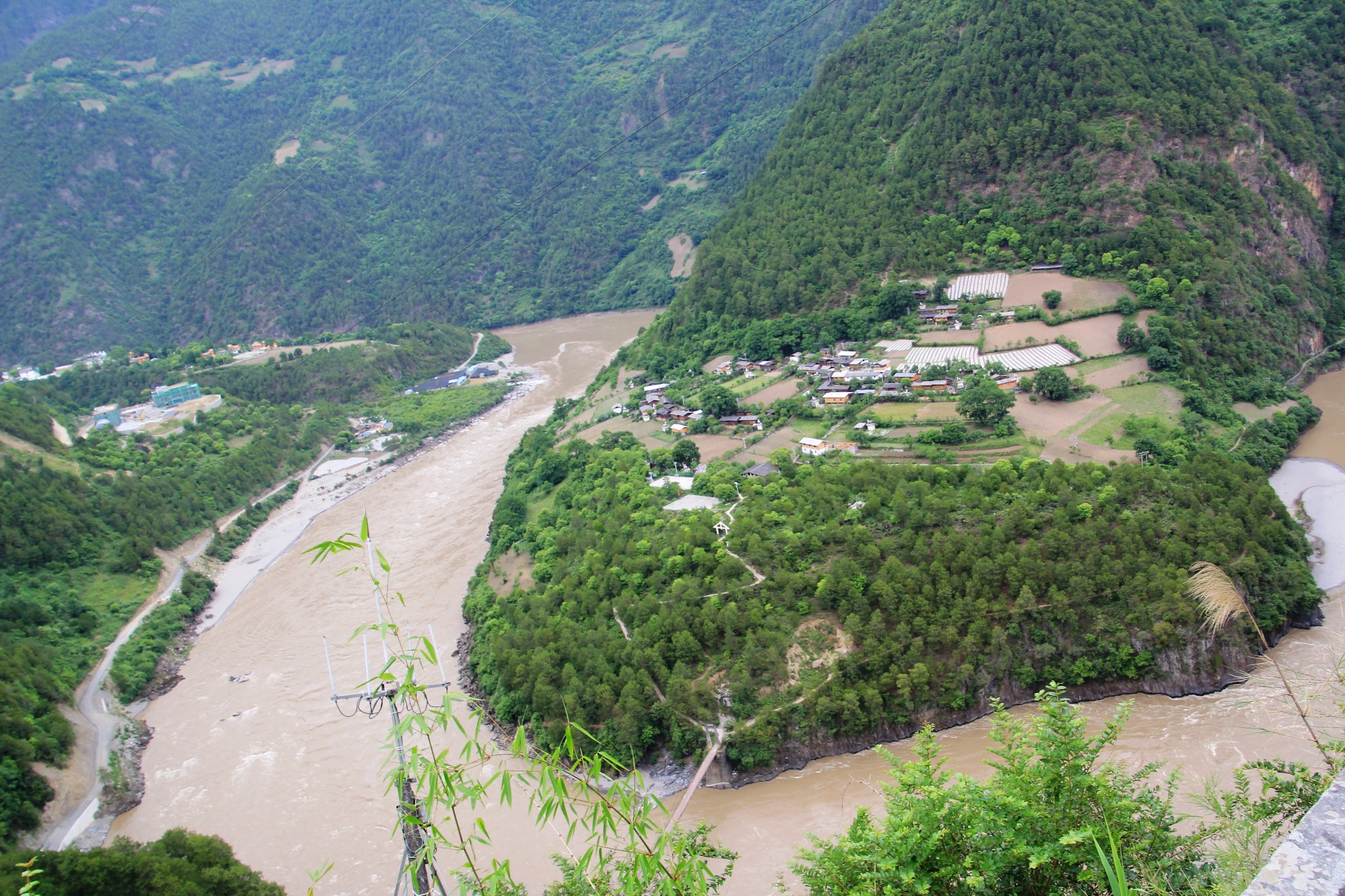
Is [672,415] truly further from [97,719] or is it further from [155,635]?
[97,719]

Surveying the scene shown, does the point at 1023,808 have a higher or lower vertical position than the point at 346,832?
higher

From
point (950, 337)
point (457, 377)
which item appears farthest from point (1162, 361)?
point (457, 377)

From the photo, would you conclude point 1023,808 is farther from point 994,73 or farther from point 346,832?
point 994,73

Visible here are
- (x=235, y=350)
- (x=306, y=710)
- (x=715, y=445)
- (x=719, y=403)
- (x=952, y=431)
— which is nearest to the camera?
(x=306, y=710)

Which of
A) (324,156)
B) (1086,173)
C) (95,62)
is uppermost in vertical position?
(95,62)

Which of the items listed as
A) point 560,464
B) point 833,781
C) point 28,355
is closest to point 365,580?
point 560,464

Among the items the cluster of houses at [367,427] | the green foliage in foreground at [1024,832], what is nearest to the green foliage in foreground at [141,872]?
the green foliage in foreground at [1024,832]

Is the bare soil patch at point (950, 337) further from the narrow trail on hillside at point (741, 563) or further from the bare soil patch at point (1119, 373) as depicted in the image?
the narrow trail on hillside at point (741, 563)
